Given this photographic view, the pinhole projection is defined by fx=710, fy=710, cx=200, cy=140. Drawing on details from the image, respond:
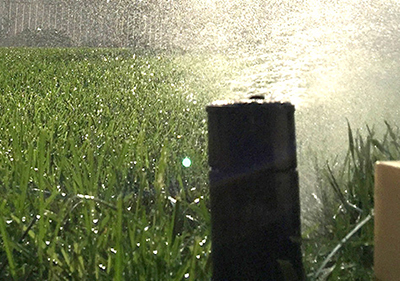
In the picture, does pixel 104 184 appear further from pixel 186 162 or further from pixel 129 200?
pixel 186 162

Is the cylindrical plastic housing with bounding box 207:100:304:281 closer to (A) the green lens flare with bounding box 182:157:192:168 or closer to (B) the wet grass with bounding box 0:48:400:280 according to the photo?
(B) the wet grass with bounding box 0:48:400:280

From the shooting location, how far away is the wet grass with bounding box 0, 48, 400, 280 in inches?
58.1

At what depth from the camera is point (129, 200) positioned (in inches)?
86.1

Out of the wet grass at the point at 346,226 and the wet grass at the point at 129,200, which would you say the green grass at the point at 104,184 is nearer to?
the wet grass at the point at 129,200

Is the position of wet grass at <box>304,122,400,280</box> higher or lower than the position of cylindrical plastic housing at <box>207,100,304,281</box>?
lower

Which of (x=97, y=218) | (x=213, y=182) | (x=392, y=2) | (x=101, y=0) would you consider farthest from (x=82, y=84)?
(x=101, y=0)

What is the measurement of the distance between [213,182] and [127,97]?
3769 millimetres

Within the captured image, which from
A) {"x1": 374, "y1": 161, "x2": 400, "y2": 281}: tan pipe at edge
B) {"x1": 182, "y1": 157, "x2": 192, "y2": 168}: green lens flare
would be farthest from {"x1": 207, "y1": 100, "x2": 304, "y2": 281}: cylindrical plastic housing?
{"x1": 182, "y1": 157, "x2": 192, "y2": 168}: green lens flare

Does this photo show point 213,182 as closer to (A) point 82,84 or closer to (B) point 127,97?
(B) point 127,97

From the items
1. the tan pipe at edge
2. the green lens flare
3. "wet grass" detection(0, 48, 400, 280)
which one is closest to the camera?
the tan pipe at edge

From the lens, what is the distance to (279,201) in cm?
122

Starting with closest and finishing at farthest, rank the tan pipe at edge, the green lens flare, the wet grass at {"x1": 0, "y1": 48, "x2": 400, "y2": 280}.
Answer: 1. the tan pipe at edge
2. the wet grass at {"x1": 0, "y1": 48, "x2": 400, "y2": 280}
3. the green lens flare

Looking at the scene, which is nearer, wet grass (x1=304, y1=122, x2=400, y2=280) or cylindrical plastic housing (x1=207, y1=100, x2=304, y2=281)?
cylindrical plastic housing (x1=207, y1=100, x2=304, y2=281)

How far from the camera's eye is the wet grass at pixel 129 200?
4.84ft
